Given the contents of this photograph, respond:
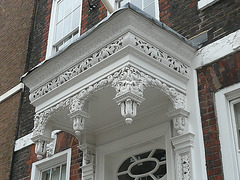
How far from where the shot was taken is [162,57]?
4918 mm

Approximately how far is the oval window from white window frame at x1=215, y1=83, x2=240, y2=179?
1166 mm

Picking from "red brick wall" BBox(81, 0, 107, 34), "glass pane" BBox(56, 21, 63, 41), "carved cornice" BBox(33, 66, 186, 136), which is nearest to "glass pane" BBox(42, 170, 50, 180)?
"carved cornice" BBox(33, 66, 186, 136)

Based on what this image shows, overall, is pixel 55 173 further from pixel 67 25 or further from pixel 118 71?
pixel 67 25

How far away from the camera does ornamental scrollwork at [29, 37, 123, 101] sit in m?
4.78

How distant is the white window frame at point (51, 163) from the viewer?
6.76 m

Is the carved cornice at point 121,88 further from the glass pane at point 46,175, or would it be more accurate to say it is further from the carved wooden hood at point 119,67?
the glass pane at point 46,175

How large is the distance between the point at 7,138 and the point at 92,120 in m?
3.59

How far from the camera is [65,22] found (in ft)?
28.8

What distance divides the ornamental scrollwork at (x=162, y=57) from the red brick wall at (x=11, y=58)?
15.9 ft

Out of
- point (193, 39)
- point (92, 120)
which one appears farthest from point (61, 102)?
point (193, 39)

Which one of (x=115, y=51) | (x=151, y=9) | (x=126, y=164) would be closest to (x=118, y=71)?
(x=115, y=51)

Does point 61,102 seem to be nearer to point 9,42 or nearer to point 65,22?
point 65,22

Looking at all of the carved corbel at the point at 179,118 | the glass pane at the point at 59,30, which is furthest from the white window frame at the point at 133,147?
Answer: the glass pane at the point at 59,30

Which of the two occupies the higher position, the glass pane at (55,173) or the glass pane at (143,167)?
the glass pane at (55,173)
